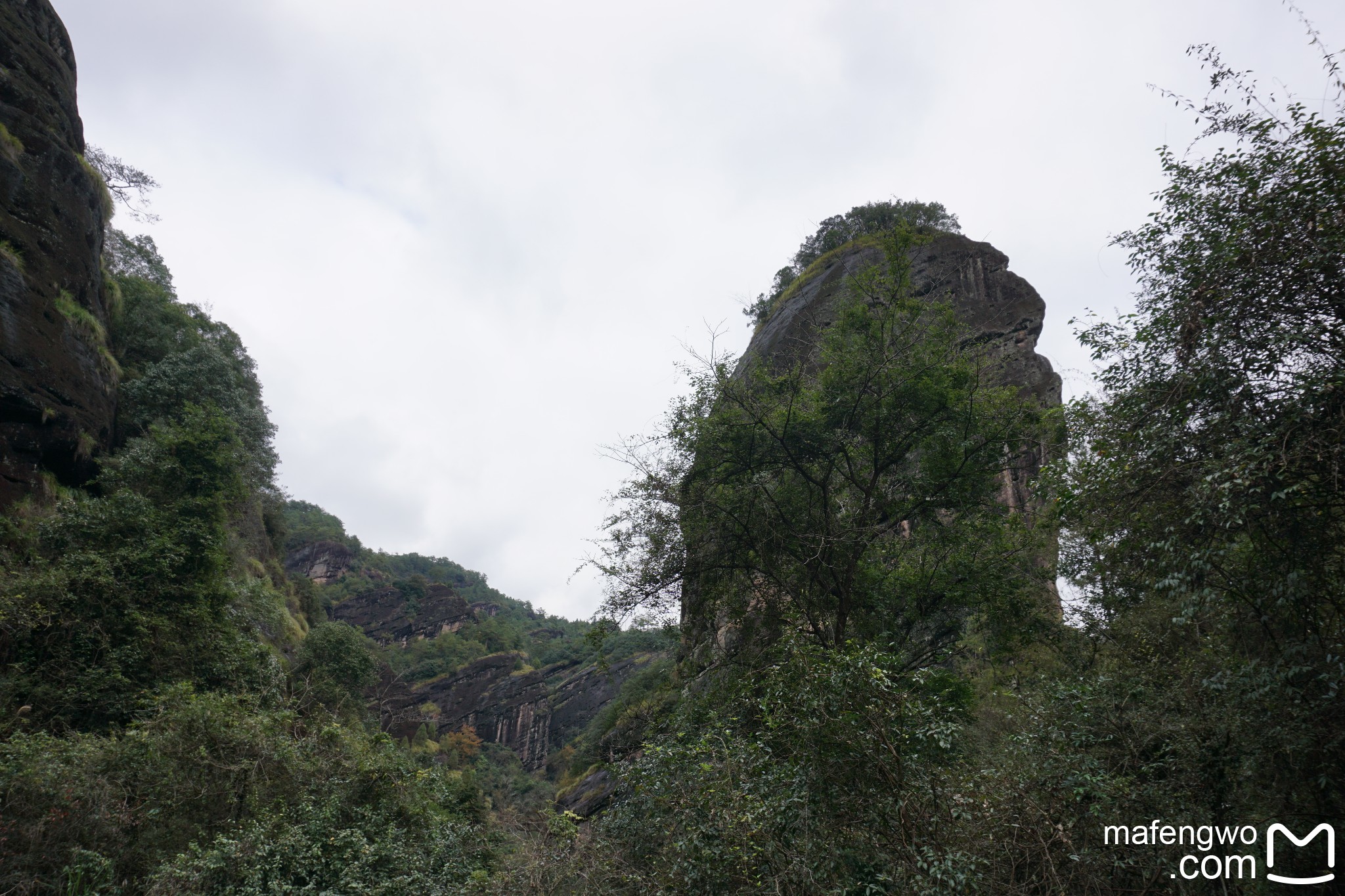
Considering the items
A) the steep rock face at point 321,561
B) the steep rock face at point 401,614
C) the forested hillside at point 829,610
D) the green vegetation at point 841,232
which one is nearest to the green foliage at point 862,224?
the green vegetation at point 841,232

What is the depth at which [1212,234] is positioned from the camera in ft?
16.4

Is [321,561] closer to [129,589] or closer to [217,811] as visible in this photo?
[129,589]

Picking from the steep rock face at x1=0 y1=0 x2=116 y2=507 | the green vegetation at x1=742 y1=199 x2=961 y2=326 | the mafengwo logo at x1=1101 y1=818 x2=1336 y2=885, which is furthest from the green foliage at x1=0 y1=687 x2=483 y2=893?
the green vegetation at x1=742 y1=199 x2=961 y2=326

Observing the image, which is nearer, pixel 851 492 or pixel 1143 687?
pixel 1143 687

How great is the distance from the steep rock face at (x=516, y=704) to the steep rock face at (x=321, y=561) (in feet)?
73.9

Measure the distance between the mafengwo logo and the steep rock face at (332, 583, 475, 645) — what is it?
72.9 m

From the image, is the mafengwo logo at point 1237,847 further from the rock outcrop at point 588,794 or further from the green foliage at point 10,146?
the green foliage at point 10,146

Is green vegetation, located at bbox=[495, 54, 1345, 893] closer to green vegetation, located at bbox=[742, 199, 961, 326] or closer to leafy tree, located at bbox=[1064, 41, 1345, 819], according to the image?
leafy tree, located at bbox=[1064, 41, 1345, 819]

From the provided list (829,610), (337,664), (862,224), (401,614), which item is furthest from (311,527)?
(829,610)

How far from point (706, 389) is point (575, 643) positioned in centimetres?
6999

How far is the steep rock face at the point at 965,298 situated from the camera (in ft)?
65.4

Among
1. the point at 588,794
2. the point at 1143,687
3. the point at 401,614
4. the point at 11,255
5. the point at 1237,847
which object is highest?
the point at 11,255

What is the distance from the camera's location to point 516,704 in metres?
58.4

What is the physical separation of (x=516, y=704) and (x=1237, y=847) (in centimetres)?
6120
